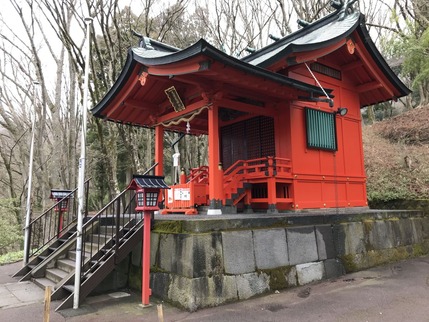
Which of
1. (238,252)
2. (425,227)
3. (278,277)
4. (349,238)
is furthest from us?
(425,227)

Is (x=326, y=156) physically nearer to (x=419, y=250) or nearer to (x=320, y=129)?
(x=320, y=129)

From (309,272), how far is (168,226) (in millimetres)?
3064

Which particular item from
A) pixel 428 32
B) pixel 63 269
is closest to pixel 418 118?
pixel 428 32

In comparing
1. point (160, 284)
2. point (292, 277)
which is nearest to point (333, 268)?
point (292, 277)

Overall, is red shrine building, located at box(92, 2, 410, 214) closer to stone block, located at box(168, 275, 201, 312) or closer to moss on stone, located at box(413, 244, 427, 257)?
moss on stone, located at box(413, 244, 427, 257)

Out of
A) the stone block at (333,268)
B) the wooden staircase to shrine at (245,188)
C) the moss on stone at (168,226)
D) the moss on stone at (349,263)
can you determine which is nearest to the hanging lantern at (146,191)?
the moss on stone at (168,226)

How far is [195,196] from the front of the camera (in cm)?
808

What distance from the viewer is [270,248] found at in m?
6.20

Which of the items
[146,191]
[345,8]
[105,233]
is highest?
[345,8]

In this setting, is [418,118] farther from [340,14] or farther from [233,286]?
[233,286]

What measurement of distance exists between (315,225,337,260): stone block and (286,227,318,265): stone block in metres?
0.14

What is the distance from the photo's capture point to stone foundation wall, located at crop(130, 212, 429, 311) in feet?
17.4

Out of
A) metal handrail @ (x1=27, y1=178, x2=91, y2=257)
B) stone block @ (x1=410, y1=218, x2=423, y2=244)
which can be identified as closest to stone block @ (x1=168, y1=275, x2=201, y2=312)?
metal handrail @ (x1=27, y1=178, x2=91, y2=257)

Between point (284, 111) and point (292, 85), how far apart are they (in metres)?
1.35
